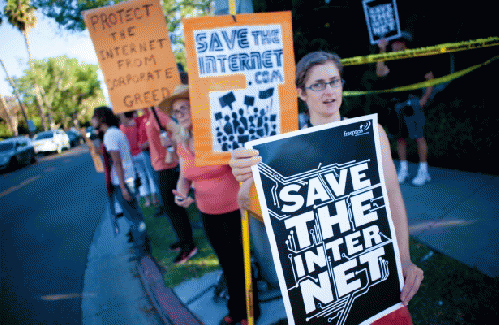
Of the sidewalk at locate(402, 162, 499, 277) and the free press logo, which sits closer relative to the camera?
the free press logo

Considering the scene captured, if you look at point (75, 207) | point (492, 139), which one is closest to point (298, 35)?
point (492, 139)

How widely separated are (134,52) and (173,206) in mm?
1771

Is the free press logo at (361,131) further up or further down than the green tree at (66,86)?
further down

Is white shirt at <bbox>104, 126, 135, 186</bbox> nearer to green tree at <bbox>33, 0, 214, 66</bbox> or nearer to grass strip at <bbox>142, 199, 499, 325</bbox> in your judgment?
grass strip at <bbox>142, 199, 499, 325</bbox>

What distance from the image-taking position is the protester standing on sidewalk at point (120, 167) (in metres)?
3.31

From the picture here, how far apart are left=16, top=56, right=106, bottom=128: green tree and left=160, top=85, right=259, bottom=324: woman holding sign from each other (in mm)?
45360

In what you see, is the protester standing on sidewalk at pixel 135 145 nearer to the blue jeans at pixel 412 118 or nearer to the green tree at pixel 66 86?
the blue jeans at pixel 412 118

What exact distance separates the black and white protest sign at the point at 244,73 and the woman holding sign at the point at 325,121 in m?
0.22

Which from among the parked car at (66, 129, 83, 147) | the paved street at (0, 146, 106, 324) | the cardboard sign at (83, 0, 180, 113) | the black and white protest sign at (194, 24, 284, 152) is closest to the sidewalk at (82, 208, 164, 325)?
the paved street at (0, 146, 106, 324)

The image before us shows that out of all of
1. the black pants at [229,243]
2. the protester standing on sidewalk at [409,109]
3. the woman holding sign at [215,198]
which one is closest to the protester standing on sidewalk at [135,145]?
the woman holding sign at [215,198]

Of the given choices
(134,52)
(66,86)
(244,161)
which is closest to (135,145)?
(134,52)

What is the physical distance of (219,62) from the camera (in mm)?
1598

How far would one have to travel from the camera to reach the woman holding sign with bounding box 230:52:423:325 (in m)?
1.17

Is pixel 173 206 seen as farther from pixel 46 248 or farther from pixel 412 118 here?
pixel 412 118
